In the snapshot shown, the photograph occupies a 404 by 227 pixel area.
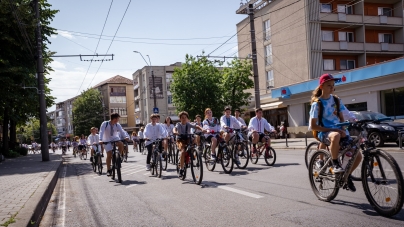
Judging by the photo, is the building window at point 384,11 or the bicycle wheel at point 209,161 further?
the building window at point 384,11

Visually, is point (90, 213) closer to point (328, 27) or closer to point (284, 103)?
point (284, 103)

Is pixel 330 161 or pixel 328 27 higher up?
pixel 328 27

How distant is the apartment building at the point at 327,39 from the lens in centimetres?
3569

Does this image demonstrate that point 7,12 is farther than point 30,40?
No

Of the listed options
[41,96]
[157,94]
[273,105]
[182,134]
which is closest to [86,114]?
[157,94]

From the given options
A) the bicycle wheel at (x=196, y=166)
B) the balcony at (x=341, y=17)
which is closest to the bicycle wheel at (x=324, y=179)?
the bicycle wheel at (x=196, y=166)

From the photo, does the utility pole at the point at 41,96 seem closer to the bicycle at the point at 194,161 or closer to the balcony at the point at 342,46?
the bicycle at the point at 194,161

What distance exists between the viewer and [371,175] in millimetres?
4840

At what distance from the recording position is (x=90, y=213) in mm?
6371

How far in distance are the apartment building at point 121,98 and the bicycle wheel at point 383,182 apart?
84256mm

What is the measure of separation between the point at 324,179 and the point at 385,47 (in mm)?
35635

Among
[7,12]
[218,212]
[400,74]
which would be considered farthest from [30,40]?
[400,74]

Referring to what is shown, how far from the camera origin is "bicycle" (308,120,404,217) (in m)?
4.49

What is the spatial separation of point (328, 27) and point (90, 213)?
34603 millimetres
